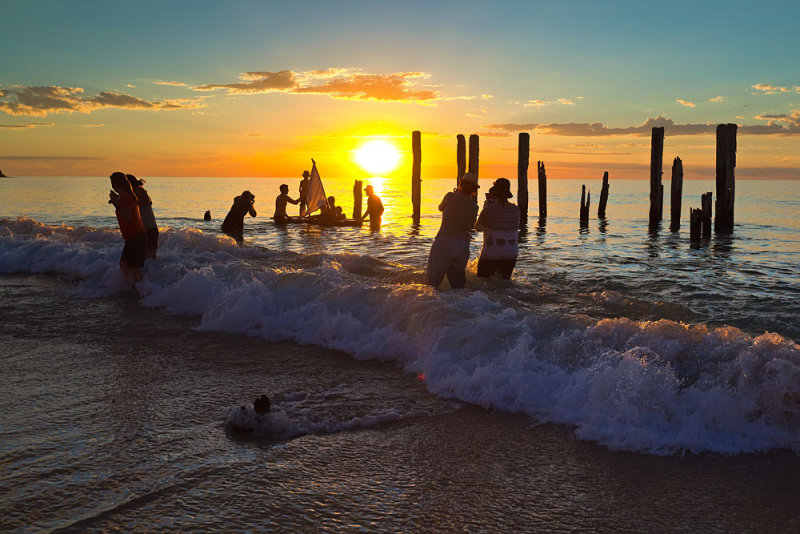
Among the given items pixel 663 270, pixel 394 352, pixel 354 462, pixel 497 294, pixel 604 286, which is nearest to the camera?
pixel 354 462

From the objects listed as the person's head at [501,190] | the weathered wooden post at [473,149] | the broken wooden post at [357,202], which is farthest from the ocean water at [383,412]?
the broken wooden post at [357,202]

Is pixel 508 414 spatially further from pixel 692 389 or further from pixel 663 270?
pixel 663 270

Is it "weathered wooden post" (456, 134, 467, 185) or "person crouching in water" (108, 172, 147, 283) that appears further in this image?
"weathered wooden post" (456, 134, 467, 185)

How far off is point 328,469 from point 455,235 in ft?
15.4

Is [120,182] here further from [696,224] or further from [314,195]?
[696,224]

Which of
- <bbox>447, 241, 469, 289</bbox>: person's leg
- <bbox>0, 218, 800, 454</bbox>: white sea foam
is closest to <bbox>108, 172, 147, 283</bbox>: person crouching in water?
<bbox>0, 218, 800, 454</bbox>: white sea foam

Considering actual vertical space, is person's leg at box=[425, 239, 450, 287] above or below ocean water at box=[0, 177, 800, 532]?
above

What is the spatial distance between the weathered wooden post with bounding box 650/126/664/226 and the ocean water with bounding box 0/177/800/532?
571 inches

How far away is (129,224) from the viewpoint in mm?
8977

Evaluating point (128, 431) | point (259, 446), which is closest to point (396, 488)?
point (259, 446)

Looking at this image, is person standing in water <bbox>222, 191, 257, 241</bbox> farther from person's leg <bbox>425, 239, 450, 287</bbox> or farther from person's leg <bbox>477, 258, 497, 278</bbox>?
person's leg <bbox>425, 239, 450, 287</bbox>

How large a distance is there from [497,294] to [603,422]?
4628 mm

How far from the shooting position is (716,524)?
2947mm

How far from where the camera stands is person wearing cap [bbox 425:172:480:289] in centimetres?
754
